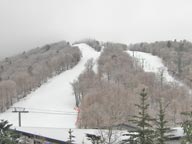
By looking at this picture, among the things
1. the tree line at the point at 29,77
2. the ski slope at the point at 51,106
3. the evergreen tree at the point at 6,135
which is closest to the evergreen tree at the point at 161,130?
the evergreen tree at the point at 6,135

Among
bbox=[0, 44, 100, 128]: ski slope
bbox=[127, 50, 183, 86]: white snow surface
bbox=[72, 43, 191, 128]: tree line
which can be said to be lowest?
bbox=[0, 44, 100, 128]: ski slope

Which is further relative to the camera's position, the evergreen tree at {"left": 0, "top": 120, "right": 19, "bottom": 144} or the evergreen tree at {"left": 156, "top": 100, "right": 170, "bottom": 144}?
the evergreen tree at {"left": 156, "top": 100, "right": 170, "bottom": 144}

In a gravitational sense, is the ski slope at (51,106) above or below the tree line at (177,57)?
below

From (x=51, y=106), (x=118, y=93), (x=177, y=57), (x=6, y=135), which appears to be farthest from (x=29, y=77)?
(x=6, y=135)

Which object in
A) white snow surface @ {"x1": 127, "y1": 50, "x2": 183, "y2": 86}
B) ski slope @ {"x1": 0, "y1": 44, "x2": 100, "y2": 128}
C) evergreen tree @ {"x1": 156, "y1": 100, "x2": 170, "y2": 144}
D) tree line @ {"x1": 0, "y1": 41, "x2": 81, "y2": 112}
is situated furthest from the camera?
white snow surface @ {"x1": 127, "y1": 50, "x2": 183, "y2": 86}

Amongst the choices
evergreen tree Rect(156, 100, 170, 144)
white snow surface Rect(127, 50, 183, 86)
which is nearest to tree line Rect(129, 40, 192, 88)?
white snow surface Rect(127, 50, 183, 86)

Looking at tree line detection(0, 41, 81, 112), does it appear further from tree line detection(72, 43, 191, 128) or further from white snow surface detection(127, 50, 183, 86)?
white snow surface detection(127, 50, 183, 86)

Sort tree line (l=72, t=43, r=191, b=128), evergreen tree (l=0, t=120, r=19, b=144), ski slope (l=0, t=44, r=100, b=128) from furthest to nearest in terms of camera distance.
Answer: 1. ski slope (l=0, t=44, r=100, b=128)
2. tree line (l=72, t=43, r=191, b=128)
3. evergreen tree (l=0, t=120, r=19, b=144)

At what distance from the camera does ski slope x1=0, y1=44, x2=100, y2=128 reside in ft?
284

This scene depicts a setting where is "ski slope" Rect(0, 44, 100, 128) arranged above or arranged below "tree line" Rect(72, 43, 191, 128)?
below

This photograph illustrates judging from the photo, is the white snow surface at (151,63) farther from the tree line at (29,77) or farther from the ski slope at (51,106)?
the ski slope at (51,106)

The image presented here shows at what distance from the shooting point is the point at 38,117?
9356 cm

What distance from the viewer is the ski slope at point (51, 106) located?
3406 inches

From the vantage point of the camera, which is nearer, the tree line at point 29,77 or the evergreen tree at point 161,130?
the evergreen tree at point 161,130
